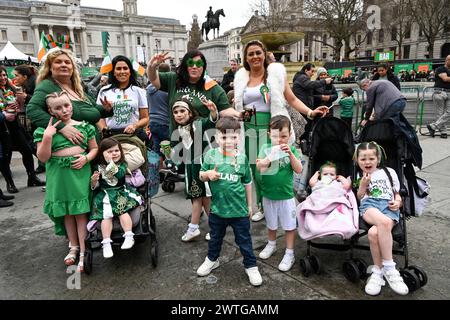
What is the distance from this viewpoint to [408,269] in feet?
8.56

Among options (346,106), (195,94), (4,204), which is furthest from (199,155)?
(346,106)

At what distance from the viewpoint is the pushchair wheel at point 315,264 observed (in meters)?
2.82

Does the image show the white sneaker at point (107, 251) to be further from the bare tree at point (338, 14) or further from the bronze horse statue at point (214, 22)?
the bare tree at point (338, 14)

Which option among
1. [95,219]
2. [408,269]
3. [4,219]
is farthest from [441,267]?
[4,219]

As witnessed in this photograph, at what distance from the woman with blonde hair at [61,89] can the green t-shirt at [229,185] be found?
1237 mm

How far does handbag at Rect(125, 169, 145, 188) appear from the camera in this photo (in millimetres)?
3338

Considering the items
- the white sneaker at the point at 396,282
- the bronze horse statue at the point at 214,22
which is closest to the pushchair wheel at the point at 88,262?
the white sneaker at the point at 396,282

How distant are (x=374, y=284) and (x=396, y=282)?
0.51 ft

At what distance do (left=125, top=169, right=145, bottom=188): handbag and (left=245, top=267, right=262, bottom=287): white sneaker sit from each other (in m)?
1.39

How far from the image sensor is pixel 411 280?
8.28 feet

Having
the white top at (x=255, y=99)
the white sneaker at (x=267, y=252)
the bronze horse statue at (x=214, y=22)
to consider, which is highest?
the bronze horse statue at (x=214, y=22)

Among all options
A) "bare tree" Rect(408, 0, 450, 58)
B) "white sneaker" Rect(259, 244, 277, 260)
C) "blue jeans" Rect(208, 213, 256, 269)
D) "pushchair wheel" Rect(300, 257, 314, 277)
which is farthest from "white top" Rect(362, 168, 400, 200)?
"bare tree" Rect(408, 0, 450, 58)
